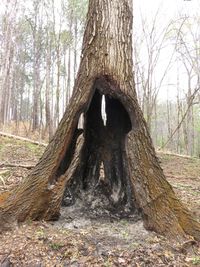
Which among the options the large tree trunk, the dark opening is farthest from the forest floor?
the dark opening

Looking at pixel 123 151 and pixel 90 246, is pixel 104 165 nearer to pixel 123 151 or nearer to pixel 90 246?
pixel 123 151

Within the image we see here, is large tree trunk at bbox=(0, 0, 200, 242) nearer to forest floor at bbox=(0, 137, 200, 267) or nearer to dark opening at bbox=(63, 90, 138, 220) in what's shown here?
dark opening at bbox=(63, 90, 138, 220)

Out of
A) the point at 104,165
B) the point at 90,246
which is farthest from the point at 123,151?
the point at 90,246

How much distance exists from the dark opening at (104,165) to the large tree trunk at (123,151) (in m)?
0.05

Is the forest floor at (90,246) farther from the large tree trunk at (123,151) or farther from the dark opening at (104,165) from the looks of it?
the dark opening at (104,165)

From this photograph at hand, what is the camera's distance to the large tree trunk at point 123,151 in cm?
376

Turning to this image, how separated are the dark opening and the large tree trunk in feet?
0.17

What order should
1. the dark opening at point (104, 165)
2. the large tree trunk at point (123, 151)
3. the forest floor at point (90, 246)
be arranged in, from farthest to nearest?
the dark opening at point (104, 165) → the large tree trunk at point (123, 151) → the forest floor at point (90, 246)

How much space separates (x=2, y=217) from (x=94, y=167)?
1477mm

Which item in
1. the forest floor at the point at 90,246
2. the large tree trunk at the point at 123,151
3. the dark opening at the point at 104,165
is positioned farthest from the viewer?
the dark opening at the point at 104,165

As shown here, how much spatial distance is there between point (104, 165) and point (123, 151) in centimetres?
40

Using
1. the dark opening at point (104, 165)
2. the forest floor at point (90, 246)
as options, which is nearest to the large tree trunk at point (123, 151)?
the dark opening at point (104, 165)

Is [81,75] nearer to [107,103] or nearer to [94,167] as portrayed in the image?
[107,103]

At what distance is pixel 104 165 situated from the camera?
4.47 metres
